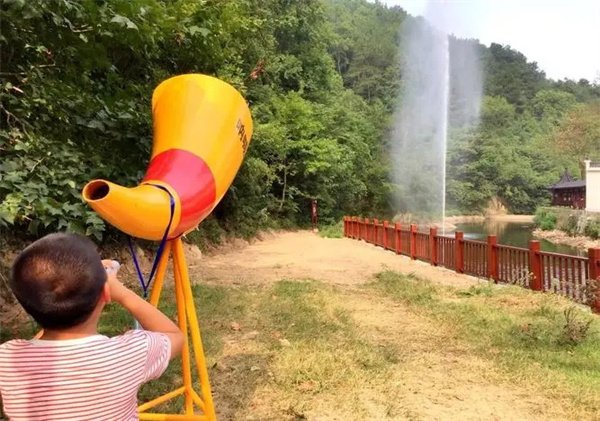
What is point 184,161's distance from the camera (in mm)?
2318

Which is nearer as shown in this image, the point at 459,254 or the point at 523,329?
the point at 523,329

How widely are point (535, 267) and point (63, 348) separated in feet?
24.2

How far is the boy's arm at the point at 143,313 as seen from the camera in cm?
155

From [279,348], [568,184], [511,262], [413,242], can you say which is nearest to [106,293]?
[279,348]

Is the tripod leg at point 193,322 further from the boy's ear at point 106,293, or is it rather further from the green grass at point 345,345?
the boy's ear at point 106,293

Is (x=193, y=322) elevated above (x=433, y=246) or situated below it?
above

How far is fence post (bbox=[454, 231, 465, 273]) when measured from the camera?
10.1 meters

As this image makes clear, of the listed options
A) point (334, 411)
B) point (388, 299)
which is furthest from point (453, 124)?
point (334, 411)

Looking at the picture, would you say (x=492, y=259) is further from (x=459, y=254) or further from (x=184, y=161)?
(x=184, y=161)

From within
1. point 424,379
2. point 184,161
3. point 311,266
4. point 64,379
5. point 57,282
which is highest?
point 184,161

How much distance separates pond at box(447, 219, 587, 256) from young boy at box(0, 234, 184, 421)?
1452 cm

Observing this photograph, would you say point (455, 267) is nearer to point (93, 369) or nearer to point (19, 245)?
point (19, 245)

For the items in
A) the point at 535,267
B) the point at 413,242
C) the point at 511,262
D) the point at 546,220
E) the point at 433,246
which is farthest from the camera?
the point at 546,220

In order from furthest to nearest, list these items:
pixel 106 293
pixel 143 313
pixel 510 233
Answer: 1. pixel 510 233
2. pixel 143 313
3. pixel 106 293
